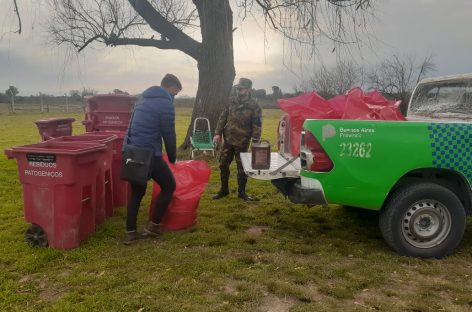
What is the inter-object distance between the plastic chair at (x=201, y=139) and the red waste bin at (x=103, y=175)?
15.5 feet

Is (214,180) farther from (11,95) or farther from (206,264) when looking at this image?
(11,95)

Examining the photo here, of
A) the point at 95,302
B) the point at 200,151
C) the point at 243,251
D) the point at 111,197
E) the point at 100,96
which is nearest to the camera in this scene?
the point at 95,302

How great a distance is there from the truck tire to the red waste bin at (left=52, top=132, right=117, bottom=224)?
3.18 meters

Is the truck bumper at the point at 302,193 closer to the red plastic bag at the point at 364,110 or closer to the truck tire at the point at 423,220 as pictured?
the truck tire at the point at 423,220

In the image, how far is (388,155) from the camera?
4.34 metres

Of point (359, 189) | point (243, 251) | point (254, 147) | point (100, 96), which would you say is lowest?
point (243, 251)

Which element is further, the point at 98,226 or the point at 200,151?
the point at 200,151

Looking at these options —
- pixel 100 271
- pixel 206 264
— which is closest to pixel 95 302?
pixel 100 271

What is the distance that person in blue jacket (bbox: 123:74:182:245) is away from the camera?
476 centimetres

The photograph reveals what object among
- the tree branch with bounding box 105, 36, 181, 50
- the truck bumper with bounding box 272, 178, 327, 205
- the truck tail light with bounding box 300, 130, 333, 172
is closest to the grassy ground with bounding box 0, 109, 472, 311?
the truck bumper with bounding box 272, 178, 327, 205

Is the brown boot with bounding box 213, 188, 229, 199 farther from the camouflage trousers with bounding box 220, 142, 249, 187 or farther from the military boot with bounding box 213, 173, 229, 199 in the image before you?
the camouflage trousers with bounding box 220, 142, 249, 187

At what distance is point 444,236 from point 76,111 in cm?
4432

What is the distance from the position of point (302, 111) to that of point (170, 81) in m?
1.68

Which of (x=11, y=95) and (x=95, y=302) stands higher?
(x=11, y=95)
